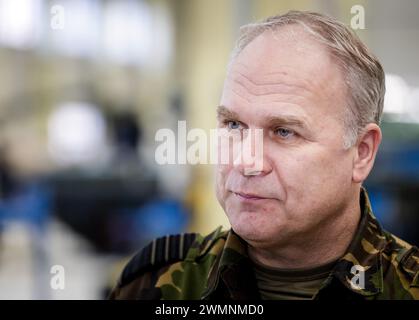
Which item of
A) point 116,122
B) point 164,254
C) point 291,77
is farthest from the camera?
point 116,122

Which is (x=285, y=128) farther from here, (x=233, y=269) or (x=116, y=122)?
(x=116, y=122)

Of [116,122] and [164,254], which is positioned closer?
[164,254]

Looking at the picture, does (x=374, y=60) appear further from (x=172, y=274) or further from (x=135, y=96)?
(x=135, y=96)

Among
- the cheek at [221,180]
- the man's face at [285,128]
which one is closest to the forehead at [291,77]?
the man's face at [285,128]

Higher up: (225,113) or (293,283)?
(225,113)

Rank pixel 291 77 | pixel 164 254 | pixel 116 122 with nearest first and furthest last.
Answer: pixel 291 77 → pixel 164 254 → pixel 116 122

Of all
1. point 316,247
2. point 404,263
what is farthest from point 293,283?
point 404,263

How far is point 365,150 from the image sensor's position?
1080 mm

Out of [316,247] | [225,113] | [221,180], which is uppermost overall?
[225,113]

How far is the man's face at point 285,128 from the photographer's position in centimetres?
99

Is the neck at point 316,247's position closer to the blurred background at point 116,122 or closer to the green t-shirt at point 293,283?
the green t-shirt at point 293,283

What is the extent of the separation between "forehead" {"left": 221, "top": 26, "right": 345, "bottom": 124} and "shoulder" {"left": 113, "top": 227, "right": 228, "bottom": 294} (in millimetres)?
325

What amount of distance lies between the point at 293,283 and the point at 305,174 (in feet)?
0.67
